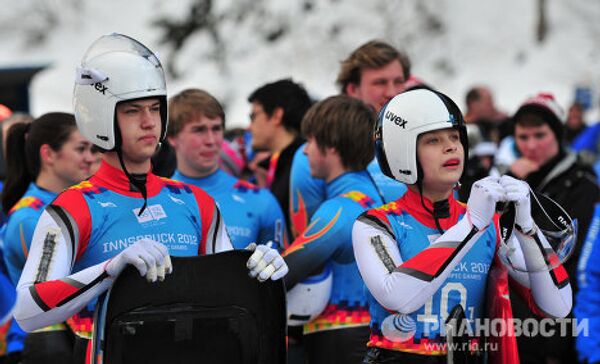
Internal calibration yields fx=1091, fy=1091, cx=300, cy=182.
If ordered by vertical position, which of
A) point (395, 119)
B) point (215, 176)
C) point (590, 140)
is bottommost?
point (395, 119)

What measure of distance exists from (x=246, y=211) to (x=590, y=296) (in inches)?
79.4

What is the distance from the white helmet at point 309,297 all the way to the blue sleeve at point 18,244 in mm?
1463

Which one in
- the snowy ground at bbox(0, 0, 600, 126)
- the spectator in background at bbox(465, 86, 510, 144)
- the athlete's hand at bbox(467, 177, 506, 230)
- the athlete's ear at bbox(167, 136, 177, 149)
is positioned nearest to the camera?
the athlete's hand at bbox(467, 177, 506, 230)

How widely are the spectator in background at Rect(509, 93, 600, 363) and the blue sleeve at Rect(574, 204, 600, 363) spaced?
568mm

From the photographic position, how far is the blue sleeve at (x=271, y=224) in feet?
20.7

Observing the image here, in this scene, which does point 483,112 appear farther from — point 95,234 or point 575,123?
point 95,234

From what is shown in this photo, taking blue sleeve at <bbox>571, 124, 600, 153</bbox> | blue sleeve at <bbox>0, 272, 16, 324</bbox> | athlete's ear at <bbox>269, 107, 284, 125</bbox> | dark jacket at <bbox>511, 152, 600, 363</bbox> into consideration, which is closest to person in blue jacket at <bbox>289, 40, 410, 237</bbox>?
athlete's ear at <bbox>269, 107, 284, 125</bbox>

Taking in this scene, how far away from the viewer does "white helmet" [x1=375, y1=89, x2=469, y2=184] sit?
445 centimetres

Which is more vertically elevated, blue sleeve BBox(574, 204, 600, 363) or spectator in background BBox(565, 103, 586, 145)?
spectator in background BBox(565, 103, 586, 145)

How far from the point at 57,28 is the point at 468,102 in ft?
79.7

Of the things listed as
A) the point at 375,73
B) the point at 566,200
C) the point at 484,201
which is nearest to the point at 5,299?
the point at 484,201

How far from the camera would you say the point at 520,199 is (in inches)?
160

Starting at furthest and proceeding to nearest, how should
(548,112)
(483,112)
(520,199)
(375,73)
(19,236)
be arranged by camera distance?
(483,112) → (548,112) → (375,73) → (19,236) → (520,199)

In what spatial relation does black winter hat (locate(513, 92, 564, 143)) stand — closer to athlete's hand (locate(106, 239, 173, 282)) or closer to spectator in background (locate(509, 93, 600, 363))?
spectator in background (locate(509, 93, 600, 363))
